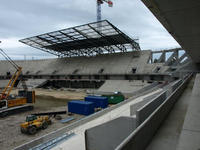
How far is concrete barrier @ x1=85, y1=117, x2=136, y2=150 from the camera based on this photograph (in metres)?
6.26

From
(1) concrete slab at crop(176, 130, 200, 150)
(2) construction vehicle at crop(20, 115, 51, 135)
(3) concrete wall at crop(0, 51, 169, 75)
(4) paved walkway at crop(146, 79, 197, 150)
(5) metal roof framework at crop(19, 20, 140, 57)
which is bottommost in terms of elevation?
(2) construction vehicle at crop(20, 115, 51, 135)

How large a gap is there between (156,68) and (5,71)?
216 feet

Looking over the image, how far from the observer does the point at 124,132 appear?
6.35m

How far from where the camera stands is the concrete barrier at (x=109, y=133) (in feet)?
20.6

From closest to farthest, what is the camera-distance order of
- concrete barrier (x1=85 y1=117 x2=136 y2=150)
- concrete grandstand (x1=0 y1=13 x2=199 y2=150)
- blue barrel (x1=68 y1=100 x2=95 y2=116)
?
concrete barrier (x1=85 y1=117 x2=136 y2=150)
concrete grandstand (x1=0 y1=13 x2=199 y2=150)
blue barrel (x1=68 y1=100 x2=95 y2=116)

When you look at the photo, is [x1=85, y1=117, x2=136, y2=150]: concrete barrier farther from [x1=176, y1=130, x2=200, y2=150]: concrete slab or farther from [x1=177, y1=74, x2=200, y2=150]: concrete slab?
[x1=176, y1=130, x2=200, y2=150]: concrete slab

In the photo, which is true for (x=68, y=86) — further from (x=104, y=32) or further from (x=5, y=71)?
(x=5, y=71)

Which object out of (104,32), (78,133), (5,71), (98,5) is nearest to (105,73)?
(104,32)

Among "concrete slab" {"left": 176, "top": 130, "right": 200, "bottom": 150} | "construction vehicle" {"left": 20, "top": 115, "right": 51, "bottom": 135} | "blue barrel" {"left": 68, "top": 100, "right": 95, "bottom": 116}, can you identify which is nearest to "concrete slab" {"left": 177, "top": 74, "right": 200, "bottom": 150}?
"concrete slab" {"left": 176, "top": 130, "right": 200, "bottom": 150}

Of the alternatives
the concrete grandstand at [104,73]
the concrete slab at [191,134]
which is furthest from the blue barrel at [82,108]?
the concrete slab at [191,134]

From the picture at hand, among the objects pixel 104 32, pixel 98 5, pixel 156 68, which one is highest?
pixel 98 5

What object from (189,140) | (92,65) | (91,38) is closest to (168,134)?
(189,140)

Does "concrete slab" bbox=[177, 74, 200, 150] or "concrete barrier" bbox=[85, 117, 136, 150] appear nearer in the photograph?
"concrete slab" bbox=[177, 74, 200, 150]

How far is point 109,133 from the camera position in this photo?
6.39 metres
